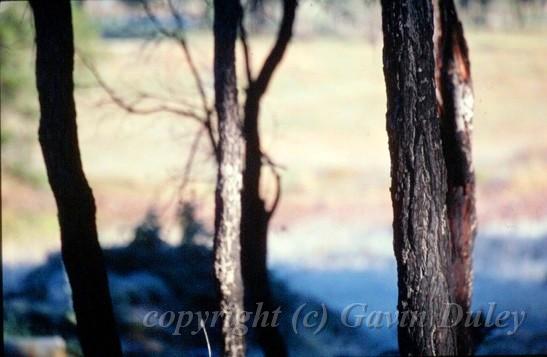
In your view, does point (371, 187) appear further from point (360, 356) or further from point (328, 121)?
point (360, 356)

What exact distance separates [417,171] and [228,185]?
3.25 metres

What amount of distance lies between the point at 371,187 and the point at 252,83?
15554 millimetres

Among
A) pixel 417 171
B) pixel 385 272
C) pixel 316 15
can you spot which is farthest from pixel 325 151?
pixel 417 171

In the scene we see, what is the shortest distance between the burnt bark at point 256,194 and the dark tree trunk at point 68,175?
395cm

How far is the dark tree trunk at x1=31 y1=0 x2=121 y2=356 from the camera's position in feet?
21.1

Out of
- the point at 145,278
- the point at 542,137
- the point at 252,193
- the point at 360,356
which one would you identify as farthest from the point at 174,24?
the point at 542,137

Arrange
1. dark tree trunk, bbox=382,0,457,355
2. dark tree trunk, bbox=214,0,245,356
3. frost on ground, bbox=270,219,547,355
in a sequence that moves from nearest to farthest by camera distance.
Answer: dark tree trunk, bbox=382,0,457,355, dark tree trunk, bbox=214,0,245,356, frost on ground, bbox=270,219,547,355

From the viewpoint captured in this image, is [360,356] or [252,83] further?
[360,356]

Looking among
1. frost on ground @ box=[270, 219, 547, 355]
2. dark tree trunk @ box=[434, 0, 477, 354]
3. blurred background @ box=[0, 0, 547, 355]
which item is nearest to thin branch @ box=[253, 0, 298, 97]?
blurred background @ box=[0, 0, 547, 355]

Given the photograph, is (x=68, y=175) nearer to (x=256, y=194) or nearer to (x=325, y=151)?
(x=256, y=194)

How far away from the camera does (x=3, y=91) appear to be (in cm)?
2131

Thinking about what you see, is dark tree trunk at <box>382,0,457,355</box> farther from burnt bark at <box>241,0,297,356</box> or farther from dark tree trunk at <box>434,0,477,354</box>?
burnt bark at <box>241,0,297,356</box>

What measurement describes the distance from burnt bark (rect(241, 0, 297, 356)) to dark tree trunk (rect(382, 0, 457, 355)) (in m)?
5.44

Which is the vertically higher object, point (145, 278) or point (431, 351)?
point (431, 351)
